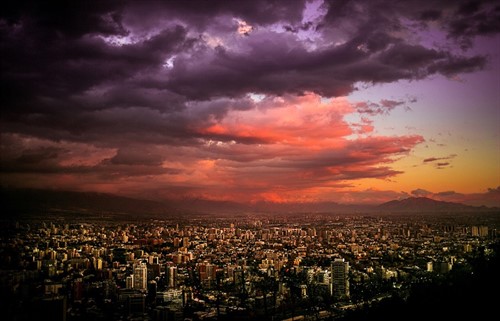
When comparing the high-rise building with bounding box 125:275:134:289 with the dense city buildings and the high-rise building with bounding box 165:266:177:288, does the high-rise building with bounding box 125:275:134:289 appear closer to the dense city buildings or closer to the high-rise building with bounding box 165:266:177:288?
the dense city buildings

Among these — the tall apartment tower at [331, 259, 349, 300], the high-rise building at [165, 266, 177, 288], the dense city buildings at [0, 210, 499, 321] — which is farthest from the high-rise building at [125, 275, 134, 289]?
the tall apartment tower at [331, 259, 349, 300]

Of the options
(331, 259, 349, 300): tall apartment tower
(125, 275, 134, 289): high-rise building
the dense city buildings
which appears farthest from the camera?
(331, 259, 349, 300): tall apartment tower

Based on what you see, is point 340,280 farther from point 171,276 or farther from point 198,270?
point 171,276

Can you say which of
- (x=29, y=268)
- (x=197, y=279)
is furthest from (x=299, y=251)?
(x=29, y=268)

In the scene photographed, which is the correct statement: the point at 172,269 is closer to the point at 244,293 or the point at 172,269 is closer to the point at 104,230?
the point at 244,293

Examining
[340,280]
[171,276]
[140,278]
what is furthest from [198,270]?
[340,280]

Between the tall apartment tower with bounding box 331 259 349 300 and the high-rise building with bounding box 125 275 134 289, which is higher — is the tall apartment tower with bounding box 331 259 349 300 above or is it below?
below

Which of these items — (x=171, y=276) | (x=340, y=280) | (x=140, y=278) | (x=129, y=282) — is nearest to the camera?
(x=129, y=282)
